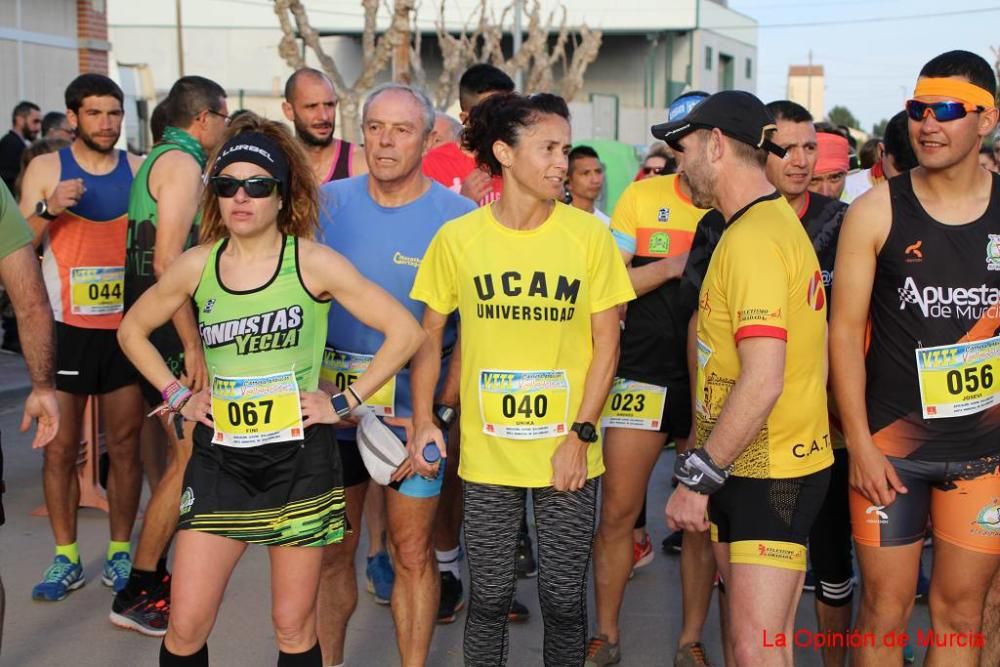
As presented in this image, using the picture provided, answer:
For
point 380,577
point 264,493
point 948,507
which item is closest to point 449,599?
point 380,577

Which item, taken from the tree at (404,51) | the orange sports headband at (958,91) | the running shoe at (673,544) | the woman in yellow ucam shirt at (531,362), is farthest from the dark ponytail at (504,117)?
the tree at (404,51)

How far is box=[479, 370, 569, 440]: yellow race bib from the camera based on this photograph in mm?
4109

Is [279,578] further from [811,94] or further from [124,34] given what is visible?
[811,94]

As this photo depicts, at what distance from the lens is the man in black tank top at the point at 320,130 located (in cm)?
618

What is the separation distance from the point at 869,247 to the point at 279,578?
2191 millimetres

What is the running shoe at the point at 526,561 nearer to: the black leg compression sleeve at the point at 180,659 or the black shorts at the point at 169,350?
the black shorts at the point at 169,350

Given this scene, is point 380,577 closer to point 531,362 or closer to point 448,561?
point 448,561

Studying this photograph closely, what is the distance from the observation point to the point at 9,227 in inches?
165

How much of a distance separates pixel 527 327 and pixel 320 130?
2.57 meters

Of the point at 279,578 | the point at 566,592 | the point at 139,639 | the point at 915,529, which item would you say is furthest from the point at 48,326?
the point at 915,529

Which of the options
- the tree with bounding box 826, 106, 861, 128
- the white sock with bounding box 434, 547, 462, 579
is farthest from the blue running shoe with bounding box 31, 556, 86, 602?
the tree with bounding box 826, 106, 861, 128

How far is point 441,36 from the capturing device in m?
36.1

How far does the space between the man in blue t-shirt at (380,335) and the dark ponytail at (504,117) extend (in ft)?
1.07

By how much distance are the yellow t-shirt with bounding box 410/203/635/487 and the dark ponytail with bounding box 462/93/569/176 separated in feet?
0.95
